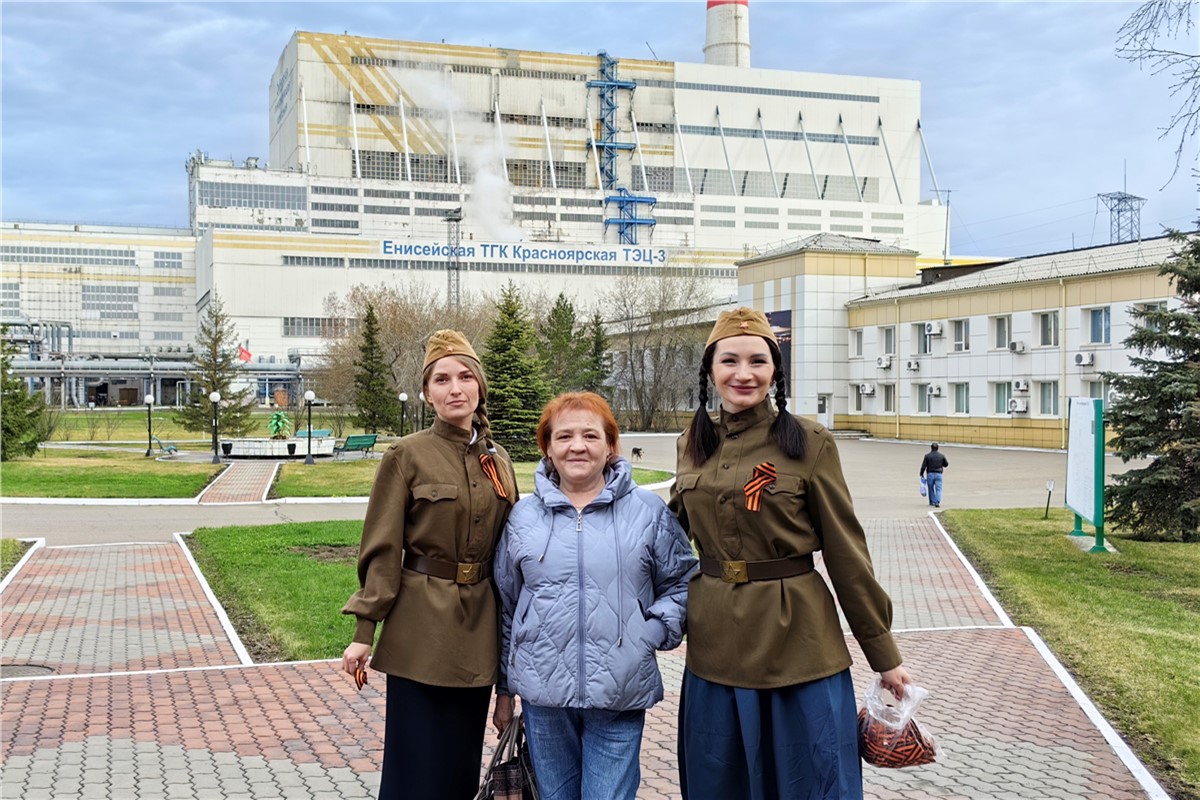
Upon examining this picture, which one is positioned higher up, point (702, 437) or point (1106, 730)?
point (702, 437)

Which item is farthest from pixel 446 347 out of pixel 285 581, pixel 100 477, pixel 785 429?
pixel 100 477

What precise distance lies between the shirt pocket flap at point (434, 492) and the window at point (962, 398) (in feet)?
125

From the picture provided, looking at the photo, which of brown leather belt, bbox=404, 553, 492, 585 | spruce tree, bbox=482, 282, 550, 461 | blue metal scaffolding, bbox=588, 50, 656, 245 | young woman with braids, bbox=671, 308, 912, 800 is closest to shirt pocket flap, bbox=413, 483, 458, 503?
brown leather belt, bbox=404, 553, 492, 585

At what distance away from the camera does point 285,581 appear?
10.9 metres

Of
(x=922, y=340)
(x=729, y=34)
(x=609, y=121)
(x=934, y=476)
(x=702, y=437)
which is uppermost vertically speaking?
(x=729, y=34)

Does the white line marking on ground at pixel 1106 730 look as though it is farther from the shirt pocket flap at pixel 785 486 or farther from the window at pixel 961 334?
the window at pixel 961 334

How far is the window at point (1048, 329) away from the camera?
3566cm

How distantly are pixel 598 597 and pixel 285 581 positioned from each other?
26.5 ft

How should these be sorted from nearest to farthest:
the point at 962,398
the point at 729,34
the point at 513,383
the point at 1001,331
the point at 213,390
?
the point at 513,383 < the point at 213,390 < the point at 1001,331 < the point at 962,398 < the point at 729,34

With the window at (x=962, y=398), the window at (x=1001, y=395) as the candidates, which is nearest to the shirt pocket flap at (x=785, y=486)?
the window at (x=1001, y=395)

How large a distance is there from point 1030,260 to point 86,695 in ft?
130

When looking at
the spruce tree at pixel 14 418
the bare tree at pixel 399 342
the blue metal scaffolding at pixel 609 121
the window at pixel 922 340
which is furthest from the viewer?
the blue metal scaffolding at pixel 609 121

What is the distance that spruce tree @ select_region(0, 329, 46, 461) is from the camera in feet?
90.6

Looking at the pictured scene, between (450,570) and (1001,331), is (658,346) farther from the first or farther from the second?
(450,570)
